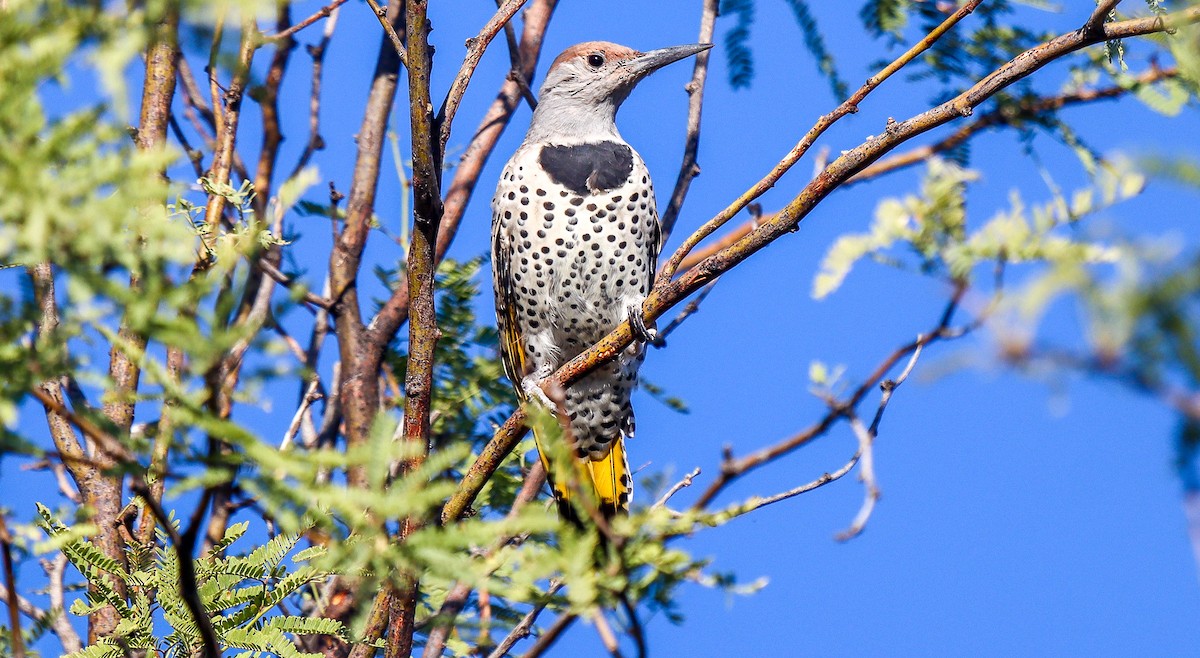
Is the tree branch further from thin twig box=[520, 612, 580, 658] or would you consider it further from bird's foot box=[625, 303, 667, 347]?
thin twig box=[520, 612, 580, 658]

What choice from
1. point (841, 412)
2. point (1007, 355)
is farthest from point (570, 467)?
point (841, 412)

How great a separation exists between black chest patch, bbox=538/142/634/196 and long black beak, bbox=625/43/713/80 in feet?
1.17

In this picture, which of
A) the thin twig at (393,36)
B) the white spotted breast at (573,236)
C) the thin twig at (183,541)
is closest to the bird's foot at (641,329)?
the white spotted breast at (573,236)

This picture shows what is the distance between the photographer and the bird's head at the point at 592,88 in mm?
4219

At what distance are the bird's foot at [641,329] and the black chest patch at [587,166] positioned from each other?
421 mm

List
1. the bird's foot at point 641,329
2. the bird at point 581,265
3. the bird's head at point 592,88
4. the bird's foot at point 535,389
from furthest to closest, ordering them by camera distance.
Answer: the bird's head at point 592,88 → the bird at point 581,265 → the bird's foot at point 535,389 → the bird's foot at point 641,329

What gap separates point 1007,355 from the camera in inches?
44.9

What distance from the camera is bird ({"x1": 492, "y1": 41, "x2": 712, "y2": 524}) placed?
380 centimetres

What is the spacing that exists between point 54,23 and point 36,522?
3.69 feet

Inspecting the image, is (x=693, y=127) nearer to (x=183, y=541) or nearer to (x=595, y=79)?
(x=595, y=79)

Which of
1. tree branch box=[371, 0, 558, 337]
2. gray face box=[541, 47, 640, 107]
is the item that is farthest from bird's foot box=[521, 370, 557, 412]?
gray face box=[541, 47, 640, 107]

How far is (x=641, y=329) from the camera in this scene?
2.76m

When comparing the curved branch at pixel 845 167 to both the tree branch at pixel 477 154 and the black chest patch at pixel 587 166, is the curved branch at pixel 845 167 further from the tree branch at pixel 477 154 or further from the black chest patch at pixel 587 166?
the black chest patch at pixel 587 166

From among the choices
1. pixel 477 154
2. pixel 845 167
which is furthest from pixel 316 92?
pixel 845 167
